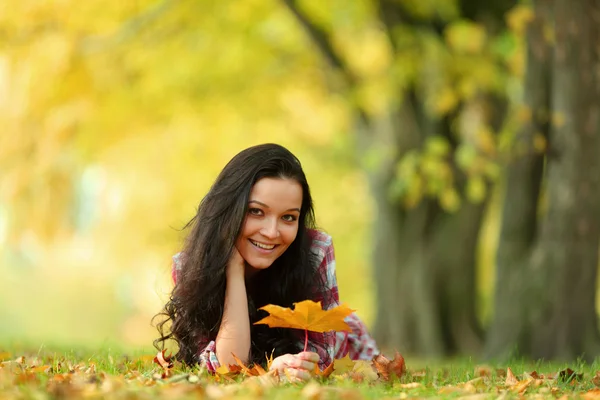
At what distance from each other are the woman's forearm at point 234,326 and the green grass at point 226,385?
0.15 metres

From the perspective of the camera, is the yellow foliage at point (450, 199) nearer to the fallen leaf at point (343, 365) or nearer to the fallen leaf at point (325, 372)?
the fallen leaf at point (343, 365)

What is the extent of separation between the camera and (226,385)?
11.1ft

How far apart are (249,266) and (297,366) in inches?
31.6

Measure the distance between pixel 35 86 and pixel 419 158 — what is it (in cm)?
520

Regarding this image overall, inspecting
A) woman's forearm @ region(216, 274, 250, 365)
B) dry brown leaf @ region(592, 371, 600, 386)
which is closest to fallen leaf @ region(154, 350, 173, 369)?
woman's forearm @ region(216, 274, 250, 365)

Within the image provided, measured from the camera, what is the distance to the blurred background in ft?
25.5

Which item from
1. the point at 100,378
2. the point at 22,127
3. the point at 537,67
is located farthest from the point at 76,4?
the point at 100,378

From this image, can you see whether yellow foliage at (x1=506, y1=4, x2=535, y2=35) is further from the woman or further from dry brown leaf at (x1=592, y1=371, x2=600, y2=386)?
dry brown leaf at (x1=592, y1=371, x2=600, y2=386)

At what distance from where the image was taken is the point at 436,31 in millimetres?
11516

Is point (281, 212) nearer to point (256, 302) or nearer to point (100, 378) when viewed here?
point (256, 302)

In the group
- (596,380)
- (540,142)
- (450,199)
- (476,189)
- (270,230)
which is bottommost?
(596,380)

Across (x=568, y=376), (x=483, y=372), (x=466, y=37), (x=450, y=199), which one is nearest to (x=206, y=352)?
(x=483, y=372)

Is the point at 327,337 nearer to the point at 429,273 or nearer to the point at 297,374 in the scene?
the point at 297,374

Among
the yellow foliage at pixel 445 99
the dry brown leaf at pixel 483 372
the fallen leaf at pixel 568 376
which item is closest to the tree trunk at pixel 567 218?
the yellow foliage at pixel 445 99
